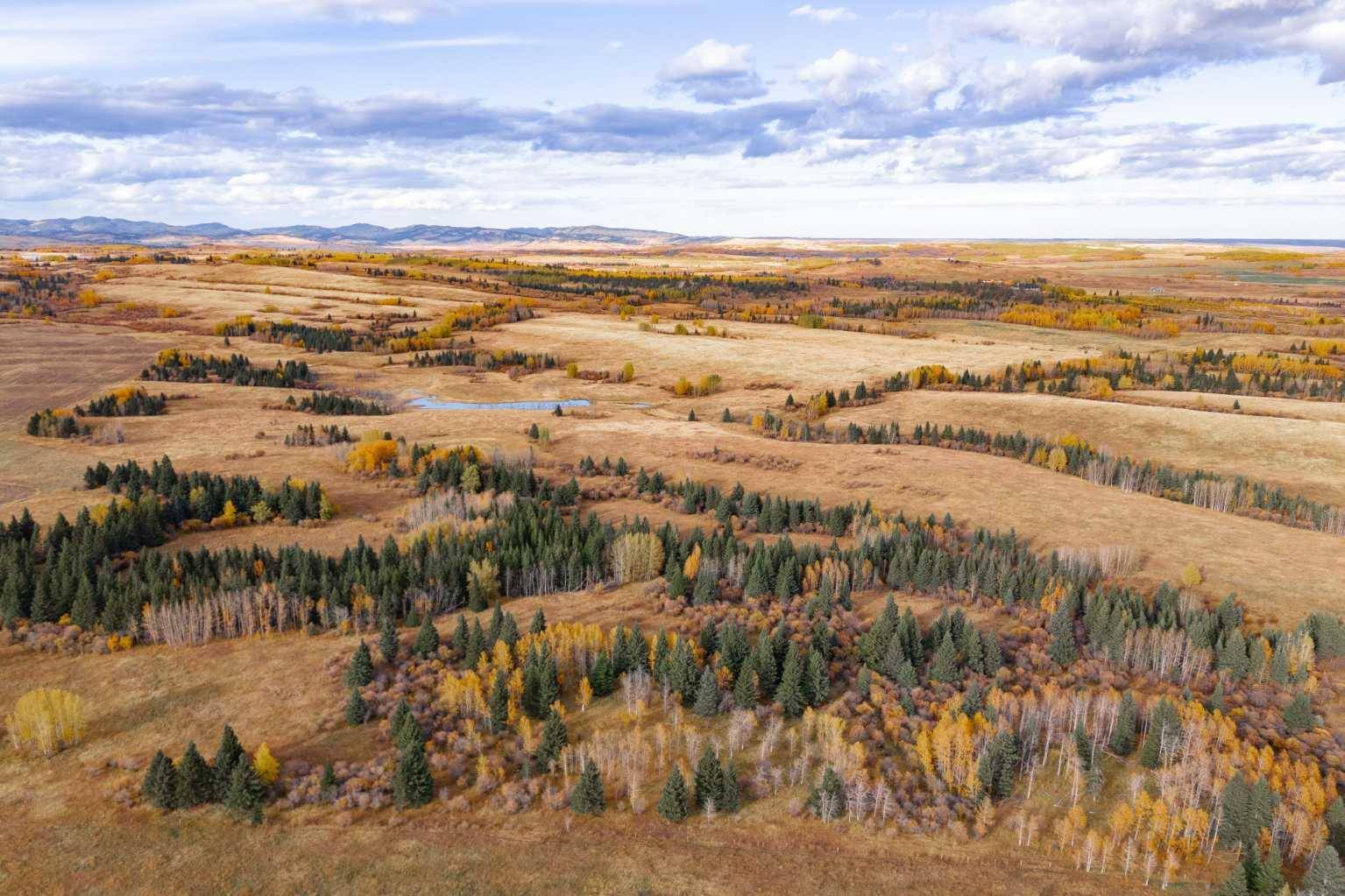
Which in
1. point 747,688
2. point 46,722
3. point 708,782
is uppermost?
point 46,722

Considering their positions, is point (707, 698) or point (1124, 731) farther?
point (707, 698)

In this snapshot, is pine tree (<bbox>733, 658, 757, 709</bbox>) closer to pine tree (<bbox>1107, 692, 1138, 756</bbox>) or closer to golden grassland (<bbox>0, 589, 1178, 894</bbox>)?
golden grassland (<bbox>0, 589, 1178, 894</bbox>)

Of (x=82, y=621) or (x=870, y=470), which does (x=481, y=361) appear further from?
(x=82, y=621)

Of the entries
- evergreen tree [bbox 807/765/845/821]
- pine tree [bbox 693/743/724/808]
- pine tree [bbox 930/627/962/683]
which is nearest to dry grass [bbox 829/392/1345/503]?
pine tree [bbox 930/627/962/683]

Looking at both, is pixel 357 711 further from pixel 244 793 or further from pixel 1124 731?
pixel 1124 731

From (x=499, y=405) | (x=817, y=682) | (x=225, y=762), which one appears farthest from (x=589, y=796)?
(x=499, y=405)

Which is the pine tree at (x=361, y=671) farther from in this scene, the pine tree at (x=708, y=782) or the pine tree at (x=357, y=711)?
the pine tree at (x=708, y=782)

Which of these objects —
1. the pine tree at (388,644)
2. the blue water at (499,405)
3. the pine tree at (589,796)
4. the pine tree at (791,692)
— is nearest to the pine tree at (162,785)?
the pine tree at (388,644)
